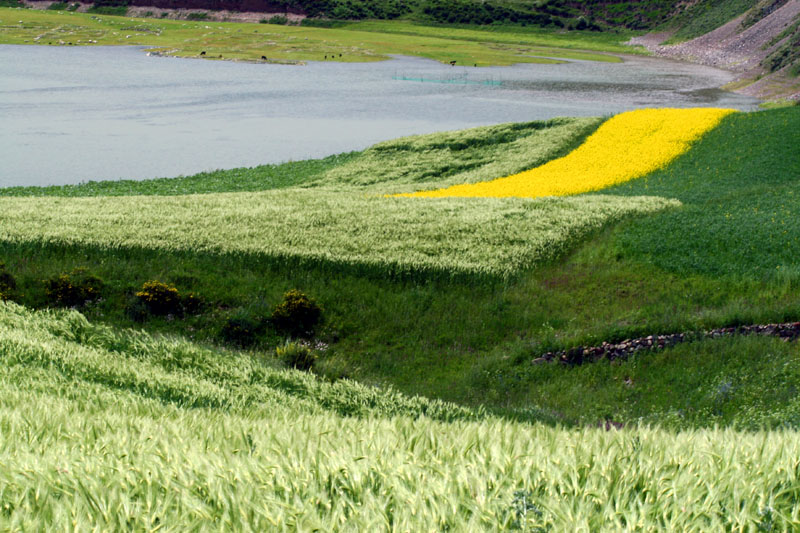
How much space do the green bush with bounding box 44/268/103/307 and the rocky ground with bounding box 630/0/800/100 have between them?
6816 centimetres

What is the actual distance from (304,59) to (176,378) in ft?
355

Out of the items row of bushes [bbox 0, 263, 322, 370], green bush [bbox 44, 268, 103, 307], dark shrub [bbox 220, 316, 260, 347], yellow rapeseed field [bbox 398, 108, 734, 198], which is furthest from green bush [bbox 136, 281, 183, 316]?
yellow rapeseed field [bbox 398, 108, 734, 198]

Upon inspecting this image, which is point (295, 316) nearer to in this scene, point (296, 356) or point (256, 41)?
point (296, 356)

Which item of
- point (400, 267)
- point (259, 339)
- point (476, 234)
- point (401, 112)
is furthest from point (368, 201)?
point (401, 112)

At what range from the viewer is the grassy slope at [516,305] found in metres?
13.1

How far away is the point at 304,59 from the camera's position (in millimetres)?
110688

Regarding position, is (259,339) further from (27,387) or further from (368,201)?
(368,201)

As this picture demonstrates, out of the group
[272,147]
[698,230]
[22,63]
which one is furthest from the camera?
[22,63]

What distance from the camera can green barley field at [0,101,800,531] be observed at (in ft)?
11.0

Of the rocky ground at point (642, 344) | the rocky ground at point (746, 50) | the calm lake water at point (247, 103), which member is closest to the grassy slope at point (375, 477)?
the rocky ground at point (642, 344)

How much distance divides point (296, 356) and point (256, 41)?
12816 cm

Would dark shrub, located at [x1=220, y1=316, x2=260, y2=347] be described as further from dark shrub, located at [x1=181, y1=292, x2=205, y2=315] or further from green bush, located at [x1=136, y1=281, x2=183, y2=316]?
green bush, located at [x1=136, y1=281, x2=183, y2=316]

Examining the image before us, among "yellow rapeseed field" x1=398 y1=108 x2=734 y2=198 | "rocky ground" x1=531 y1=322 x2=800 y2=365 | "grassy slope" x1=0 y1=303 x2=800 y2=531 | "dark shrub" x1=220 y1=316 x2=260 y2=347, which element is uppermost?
"grassy slope" x1=0 y1=303 x2=800 y2=531

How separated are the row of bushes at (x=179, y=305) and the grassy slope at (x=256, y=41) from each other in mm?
99668
